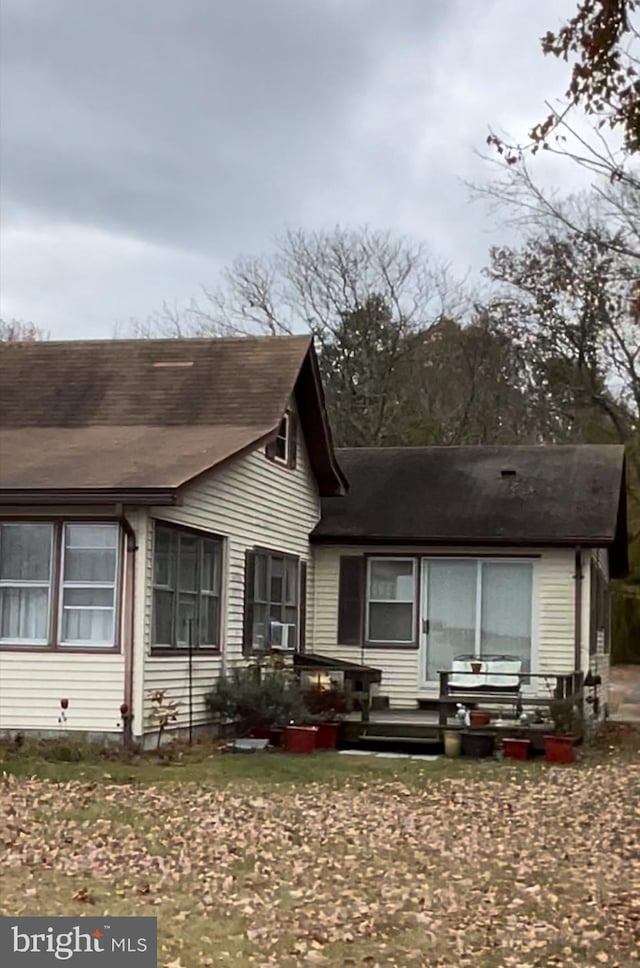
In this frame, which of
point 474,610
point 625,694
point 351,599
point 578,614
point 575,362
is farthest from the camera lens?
point 575,362

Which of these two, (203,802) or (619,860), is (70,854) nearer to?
(203,802)

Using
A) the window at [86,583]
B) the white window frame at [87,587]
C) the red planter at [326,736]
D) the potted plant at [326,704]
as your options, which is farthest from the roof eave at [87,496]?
the potted plant at [326,704]

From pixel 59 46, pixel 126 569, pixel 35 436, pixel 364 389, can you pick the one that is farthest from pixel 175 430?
pixel 364 389

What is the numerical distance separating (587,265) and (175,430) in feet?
28.0

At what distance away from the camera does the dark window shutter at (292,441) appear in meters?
18.5

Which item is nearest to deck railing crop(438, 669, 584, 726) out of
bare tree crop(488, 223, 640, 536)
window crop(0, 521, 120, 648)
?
window crop(0, 521, 120, 648)

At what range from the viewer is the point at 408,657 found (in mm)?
18906

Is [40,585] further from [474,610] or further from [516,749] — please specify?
[474,610]

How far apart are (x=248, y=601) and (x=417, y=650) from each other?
11.1ft

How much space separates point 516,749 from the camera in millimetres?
14992

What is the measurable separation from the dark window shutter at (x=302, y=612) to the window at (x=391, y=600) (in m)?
1.00

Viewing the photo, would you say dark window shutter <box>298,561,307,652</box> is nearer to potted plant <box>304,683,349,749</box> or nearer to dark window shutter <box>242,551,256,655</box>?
dark window shutter <box>242,551,256,655</box>

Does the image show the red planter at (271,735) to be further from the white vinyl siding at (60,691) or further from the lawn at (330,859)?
the white vinyl siding at (60,691)

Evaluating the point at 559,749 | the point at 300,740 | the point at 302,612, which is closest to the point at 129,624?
the point at 300,740
